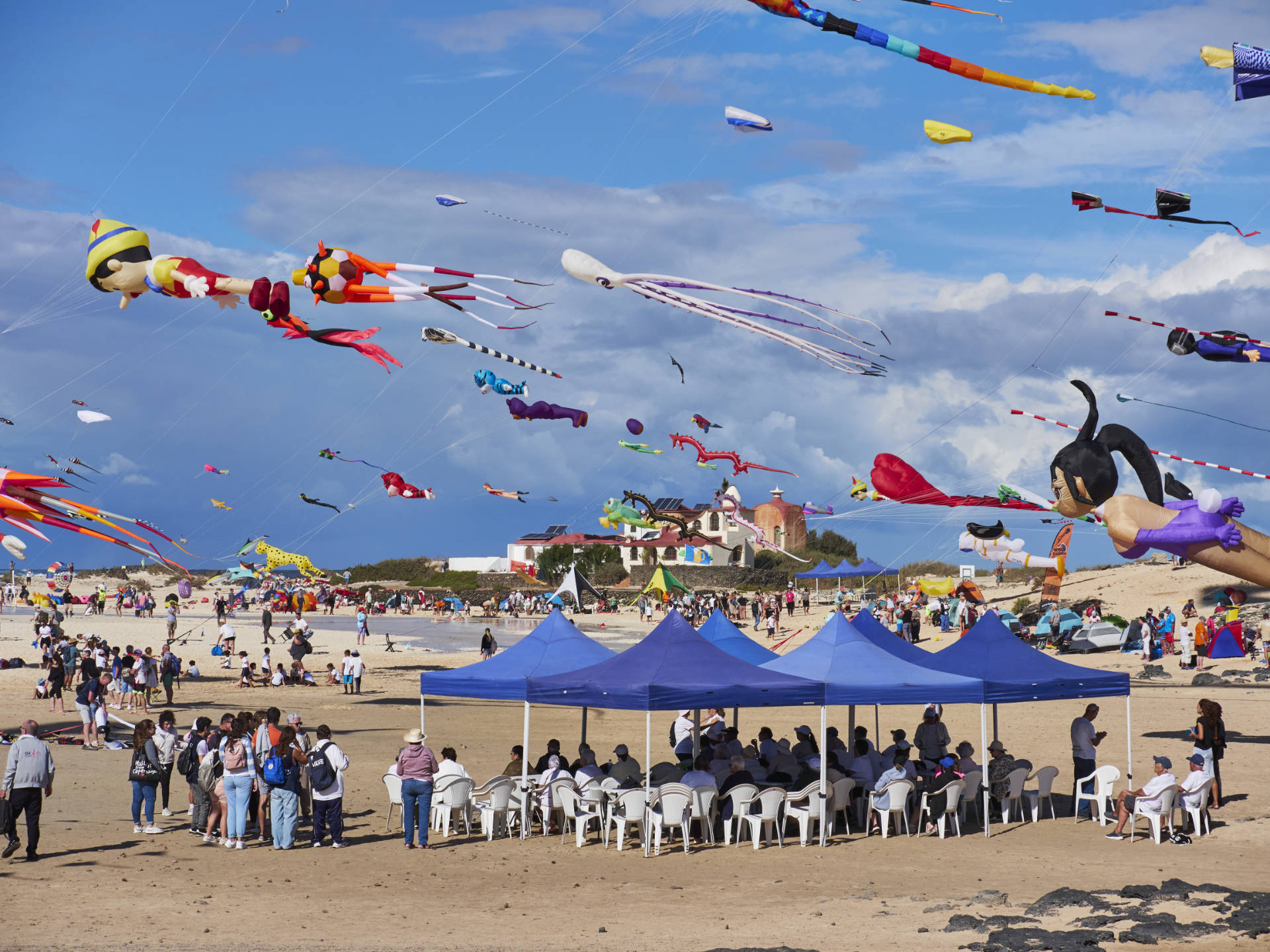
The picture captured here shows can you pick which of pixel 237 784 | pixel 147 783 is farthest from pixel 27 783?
pixel 237 784

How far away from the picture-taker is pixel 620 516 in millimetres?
58594

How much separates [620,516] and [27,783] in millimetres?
48026

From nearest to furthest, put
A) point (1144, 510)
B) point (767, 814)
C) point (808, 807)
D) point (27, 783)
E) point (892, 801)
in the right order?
1. point (27, 783)
2. point (767, 814)
3. point (808, 807)
4. point (892, 801)
5. point (1144, 510)

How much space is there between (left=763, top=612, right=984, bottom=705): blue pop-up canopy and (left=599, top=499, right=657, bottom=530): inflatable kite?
145ft

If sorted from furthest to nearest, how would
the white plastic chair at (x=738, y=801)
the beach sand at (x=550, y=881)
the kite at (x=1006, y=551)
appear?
the kite at (x=1006, y=551)
the white plastic chair at (x=738, y=801)
the beach sand at (x=550, y=881)

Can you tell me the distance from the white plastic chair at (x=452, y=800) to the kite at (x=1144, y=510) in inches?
358

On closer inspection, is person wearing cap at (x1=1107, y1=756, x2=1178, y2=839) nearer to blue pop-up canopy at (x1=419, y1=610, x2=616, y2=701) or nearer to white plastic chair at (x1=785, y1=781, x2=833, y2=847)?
white plastic chair at (x1=785, y1=781, x2=833, y2=847)

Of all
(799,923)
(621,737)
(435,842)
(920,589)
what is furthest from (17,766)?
(920,589)

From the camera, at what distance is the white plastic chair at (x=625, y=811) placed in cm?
1226

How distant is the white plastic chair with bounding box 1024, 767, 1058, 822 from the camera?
13.8 meters

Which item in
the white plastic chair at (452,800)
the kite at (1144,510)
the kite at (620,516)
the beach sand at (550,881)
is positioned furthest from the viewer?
the kite at (620,516)

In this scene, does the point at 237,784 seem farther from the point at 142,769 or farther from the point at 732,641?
the point at 732,641

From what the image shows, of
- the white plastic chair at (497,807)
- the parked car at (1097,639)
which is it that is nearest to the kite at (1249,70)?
the white plastic chair at (497,807)

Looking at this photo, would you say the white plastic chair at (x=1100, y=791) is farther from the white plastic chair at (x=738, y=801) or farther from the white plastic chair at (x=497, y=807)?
the white plastic chair at (x=497, y=807)
